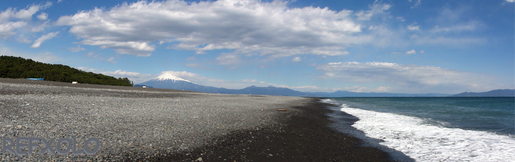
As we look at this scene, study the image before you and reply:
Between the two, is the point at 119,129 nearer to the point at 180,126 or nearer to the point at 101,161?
the point at 180,126

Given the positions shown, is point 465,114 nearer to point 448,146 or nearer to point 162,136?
point 448,146

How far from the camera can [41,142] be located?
7223 millimetres

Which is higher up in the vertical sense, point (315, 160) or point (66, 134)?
point (66, 134)

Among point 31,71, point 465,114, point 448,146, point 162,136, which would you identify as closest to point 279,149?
point 162,136

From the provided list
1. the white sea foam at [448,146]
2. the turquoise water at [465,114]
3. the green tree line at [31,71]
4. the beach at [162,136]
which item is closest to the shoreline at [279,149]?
the beach at [162,136]

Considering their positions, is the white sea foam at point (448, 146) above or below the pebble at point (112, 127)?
below

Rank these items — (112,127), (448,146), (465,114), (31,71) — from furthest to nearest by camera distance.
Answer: (31,71) < (465,114) < (448,146) < (112,127)

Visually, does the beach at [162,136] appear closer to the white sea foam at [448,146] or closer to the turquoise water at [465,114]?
the white sea foam at [448,146]

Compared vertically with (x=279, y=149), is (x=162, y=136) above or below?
above

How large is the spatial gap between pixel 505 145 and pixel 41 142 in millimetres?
19598

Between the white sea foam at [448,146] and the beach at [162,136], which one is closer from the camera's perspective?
the beach at [162,136]

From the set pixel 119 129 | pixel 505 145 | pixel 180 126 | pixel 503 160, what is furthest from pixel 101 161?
pixel 505 145

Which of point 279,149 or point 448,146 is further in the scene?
point 448,146

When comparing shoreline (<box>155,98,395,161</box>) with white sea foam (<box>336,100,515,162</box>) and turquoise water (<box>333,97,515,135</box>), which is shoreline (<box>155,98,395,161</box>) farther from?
turquoise water (<box>333,97,515,135</box>)
